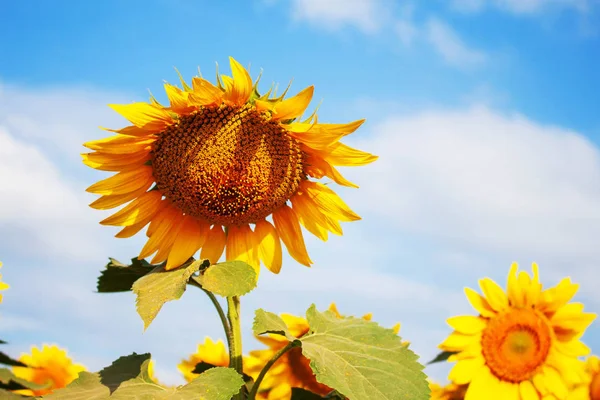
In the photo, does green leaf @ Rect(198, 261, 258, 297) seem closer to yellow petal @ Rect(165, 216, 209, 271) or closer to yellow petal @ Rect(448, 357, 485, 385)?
yellow petal @ Rect(165, 216, 209, 271)

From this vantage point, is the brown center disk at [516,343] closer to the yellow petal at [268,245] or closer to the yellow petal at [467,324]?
the yellow petal at [467,324]

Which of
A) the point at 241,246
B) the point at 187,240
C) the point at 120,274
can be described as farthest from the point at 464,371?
the point at 120,274

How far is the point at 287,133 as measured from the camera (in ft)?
10.9

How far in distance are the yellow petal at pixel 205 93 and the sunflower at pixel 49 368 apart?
3.35 meters

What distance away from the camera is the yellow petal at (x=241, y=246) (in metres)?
3.52

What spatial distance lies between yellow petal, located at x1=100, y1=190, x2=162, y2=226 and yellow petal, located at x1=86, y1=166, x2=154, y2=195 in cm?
8

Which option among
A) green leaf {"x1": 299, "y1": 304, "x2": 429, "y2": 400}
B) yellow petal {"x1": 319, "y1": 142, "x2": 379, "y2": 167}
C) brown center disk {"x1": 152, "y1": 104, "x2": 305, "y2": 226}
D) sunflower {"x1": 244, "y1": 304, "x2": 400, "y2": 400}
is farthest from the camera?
sunflower {"x1": 244, "y1": 304, "x2": 400, "y2": 400}

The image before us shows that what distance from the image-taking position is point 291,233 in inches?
142

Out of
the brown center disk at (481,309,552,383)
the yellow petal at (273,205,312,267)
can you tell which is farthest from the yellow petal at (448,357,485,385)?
the yellow petal at (273,205,312,267)

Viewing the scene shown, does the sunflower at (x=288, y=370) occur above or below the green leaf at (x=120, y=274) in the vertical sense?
below

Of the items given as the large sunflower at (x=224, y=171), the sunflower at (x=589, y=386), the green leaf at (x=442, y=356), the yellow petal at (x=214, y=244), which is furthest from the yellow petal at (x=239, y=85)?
the sunflower at (x=589, y=386)

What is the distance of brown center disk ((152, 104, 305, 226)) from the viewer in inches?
129

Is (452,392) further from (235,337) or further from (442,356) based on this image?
(235,337)

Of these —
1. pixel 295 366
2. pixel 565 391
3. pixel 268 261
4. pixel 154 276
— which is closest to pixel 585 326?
pixel 565 391
